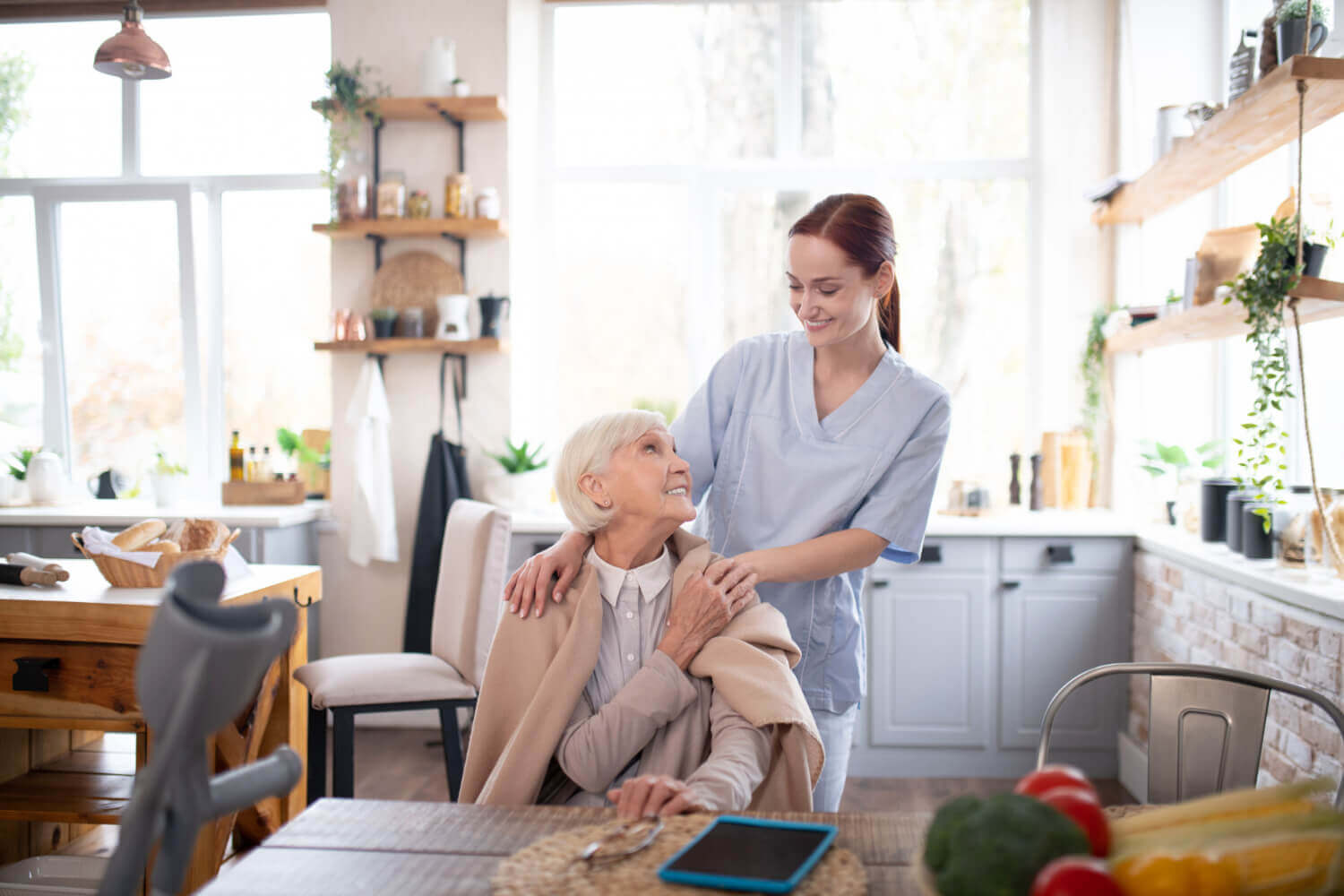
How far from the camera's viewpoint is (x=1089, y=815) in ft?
2.56

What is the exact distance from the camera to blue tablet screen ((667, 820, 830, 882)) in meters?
1.01

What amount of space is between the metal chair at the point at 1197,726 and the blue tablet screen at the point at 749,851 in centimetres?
58

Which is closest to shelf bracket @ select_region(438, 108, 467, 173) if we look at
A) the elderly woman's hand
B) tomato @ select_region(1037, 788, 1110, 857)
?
the elderly woman's hand

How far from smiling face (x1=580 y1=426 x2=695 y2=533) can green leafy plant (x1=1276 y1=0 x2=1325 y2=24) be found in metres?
1.81

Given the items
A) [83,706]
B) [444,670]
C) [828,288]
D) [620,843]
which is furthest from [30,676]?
[828,288]

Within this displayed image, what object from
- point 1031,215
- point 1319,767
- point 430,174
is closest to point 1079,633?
point 1319,767

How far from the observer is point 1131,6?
3668 millimetres

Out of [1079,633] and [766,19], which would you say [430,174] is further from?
[1079,633]

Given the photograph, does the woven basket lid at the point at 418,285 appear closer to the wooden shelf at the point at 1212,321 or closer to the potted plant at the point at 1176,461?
the wooden shelf at the point at 1212,321

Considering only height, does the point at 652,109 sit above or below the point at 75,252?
above

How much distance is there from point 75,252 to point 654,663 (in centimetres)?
414

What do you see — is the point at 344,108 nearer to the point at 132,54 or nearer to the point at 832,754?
the point at 132,54

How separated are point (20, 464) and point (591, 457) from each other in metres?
3.70

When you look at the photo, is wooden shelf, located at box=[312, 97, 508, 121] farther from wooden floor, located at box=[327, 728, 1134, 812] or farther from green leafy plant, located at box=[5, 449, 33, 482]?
wooden floor, located at box=[327, 728, 1134, 812]
